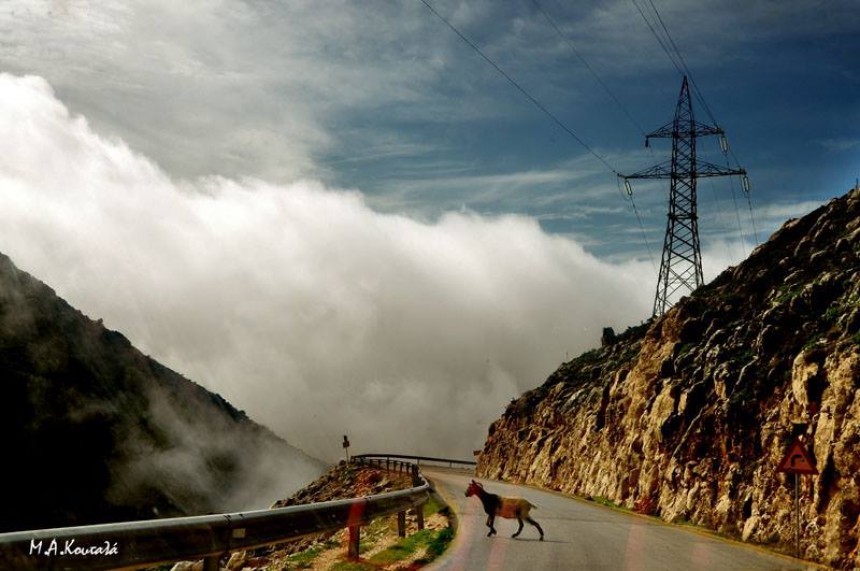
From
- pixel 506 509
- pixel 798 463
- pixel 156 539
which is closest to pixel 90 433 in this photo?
pixel 506 509

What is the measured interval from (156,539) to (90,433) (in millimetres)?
159654

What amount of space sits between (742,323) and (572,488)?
15.6 metres

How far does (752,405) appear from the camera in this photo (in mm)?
22750

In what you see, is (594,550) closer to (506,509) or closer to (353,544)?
(506,509)

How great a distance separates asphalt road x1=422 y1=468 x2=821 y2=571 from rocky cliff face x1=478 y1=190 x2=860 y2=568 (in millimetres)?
2005

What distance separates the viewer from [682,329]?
32.6 m

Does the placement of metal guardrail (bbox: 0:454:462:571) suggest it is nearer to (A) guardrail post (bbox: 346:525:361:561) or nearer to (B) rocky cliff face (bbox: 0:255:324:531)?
(A) guardrail post (bbox: 346:525:361:561)

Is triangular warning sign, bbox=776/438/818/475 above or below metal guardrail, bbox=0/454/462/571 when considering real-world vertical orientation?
above

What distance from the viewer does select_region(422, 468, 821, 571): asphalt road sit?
37.1 feet

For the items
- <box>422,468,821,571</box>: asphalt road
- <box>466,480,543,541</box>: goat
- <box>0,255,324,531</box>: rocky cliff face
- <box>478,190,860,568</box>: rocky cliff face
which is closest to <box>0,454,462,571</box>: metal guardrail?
<box>422,468,821,571</box>: asphalt road

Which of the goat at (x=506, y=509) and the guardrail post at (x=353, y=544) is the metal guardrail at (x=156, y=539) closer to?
the guardrail post at (x=353, y=544)

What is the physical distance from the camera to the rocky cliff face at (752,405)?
1725 centimetres

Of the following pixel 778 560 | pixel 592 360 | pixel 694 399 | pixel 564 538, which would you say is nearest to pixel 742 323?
pixel 694 399

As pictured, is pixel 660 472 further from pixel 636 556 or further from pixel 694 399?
pixel 636 556
